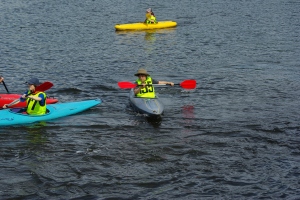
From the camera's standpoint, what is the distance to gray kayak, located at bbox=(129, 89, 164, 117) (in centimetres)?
1525

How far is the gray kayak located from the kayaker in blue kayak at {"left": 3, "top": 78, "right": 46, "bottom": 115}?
2.61 m

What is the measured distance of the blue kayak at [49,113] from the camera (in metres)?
14.6

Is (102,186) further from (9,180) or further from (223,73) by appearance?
(223,73)

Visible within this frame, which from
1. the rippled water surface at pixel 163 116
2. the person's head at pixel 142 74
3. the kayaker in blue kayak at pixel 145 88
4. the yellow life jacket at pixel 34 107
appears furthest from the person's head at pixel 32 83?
the kayaker in blue kayak at pixel 145 88

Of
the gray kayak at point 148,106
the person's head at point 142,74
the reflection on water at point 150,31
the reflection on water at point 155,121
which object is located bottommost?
the reflection on water at point 155,121

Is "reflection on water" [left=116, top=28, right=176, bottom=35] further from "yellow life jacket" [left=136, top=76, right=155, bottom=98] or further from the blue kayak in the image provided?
"yellow life jacket" [left=136, top=76, right=155, bottom=98]

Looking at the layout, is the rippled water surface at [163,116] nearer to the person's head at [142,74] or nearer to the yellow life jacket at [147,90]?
the yellow life jacket at [147,90]

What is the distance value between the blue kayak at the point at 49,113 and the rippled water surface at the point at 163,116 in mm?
194

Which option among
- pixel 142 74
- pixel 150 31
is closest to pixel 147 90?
pixel 142 74

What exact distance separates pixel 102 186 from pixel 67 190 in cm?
71

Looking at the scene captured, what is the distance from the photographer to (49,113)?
15.1 meters

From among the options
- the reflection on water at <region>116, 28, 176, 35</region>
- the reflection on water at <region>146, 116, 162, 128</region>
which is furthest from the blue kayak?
the reflection on water at <region>116, 28, 176, 35</region>

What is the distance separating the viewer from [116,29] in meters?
29.9

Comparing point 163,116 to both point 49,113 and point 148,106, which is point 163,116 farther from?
point 49,113
